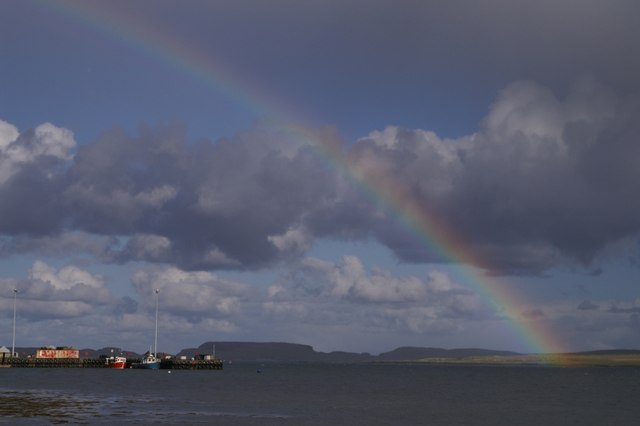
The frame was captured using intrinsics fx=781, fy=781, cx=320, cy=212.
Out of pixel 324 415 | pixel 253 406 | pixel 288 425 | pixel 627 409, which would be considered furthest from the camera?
pixel 627 409

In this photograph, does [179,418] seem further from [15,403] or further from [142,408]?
[15,403]

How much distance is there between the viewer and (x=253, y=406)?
94.3 m

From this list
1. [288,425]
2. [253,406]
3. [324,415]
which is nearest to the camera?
[288,425]

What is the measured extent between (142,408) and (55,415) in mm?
13522

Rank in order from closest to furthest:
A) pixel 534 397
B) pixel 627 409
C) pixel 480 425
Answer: pixel 480 425
pixel 627 409
pixel 534 397

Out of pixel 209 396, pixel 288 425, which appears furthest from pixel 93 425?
pixel 209 396

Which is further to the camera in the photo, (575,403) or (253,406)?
(575,403)

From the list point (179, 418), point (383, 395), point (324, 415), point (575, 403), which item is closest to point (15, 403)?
point (179, 418)

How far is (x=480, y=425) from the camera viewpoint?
7838cm

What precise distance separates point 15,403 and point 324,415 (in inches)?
1395

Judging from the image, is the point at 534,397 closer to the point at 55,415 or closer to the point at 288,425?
the point at 288,425

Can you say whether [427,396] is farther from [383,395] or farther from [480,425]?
[480,425]

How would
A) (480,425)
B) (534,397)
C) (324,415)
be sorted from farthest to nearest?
(534,397) → (324,415) → (480,425)

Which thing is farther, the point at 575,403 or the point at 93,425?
the point at 575,403
